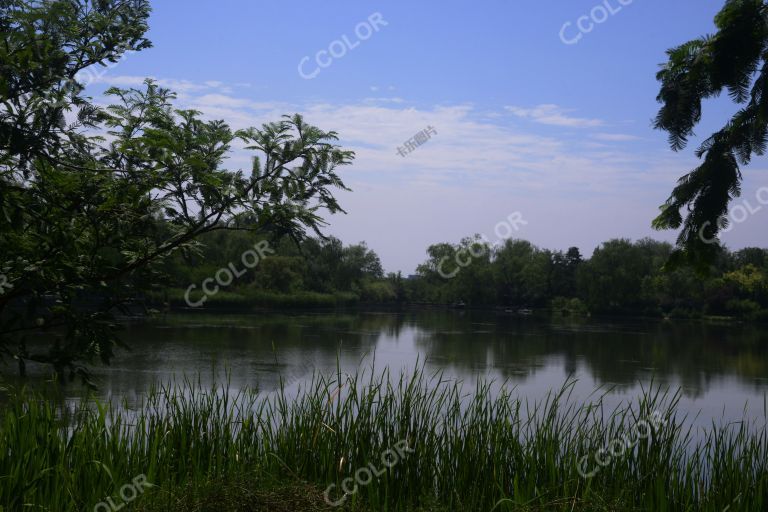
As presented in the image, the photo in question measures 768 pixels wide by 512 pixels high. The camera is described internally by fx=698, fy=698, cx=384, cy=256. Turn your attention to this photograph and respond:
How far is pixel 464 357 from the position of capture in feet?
62.1

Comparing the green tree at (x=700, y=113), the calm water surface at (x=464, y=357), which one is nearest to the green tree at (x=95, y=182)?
the green tree at (x=700, y=113)

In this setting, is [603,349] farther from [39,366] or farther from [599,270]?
[599,270]

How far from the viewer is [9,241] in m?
2.91

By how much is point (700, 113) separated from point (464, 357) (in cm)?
1523

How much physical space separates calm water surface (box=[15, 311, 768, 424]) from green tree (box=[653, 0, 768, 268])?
4962 mm

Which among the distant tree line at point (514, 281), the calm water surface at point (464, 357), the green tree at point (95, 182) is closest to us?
the green tree at point (95, 182)

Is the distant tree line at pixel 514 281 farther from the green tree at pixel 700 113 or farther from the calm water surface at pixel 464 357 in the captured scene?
the green tree at pixel 700 113

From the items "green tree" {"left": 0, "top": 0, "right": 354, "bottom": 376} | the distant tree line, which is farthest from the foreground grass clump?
the distant tree line

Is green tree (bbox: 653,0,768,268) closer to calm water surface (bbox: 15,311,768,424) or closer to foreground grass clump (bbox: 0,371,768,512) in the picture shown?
foreground grass clump (bbox: 0,371,768,512)

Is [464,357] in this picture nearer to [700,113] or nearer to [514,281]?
[700,113]

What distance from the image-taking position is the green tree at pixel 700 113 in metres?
3.82

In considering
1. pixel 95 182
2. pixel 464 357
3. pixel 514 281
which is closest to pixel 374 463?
pixel 95 182

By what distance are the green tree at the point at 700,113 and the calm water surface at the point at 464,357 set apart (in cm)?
496

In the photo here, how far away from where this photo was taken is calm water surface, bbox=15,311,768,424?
1304cm
